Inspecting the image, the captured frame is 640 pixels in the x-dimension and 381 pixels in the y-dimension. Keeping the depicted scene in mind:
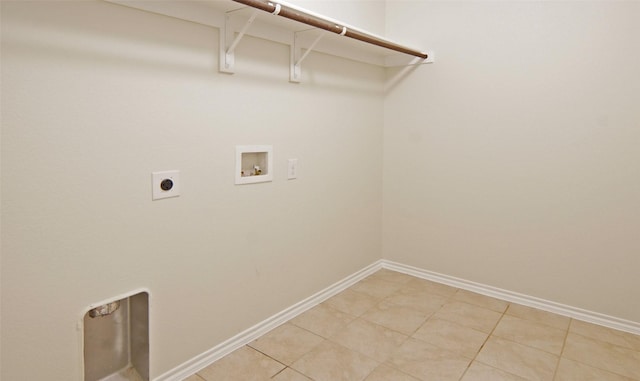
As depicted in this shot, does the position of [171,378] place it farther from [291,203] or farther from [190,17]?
[190,17]

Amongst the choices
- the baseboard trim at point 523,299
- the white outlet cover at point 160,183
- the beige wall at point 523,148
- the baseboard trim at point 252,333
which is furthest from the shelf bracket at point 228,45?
the baseboard trim at point 523,299

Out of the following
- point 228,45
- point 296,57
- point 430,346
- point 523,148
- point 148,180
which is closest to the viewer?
point 148,180

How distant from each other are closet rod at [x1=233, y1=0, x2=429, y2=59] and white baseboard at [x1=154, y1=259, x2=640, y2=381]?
1544mm

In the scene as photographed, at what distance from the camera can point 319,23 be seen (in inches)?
76.7

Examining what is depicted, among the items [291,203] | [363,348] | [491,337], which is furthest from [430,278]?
[291,203]

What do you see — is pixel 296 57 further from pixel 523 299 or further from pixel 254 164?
pixel 523 299

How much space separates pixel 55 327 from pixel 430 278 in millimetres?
2386

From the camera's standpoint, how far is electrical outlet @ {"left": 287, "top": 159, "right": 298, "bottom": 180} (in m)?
2.32

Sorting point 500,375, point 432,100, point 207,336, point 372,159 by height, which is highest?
point 432,100

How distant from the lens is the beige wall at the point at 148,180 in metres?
1.35

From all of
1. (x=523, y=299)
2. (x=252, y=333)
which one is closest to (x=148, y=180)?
(x=252, y=333)

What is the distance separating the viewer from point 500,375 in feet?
6.29

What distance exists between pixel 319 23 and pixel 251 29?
1.06 ft

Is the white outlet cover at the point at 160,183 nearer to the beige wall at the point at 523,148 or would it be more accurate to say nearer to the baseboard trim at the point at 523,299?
the beige wall at the point at 523,148
